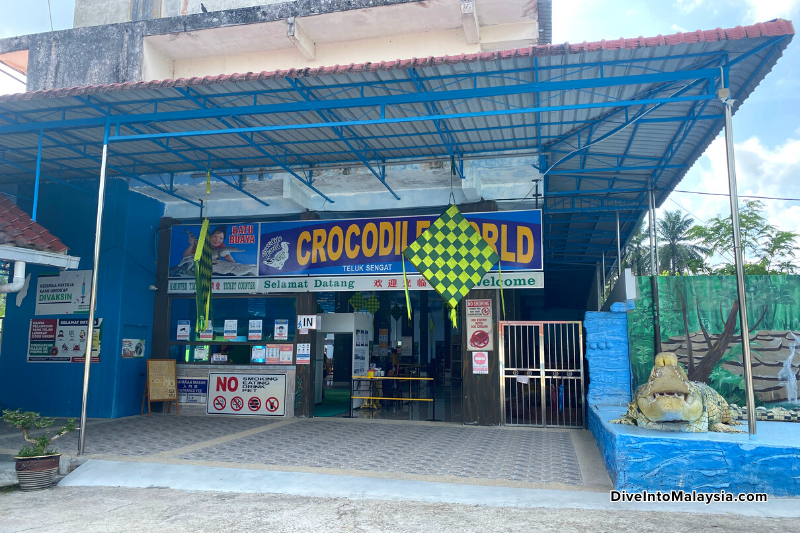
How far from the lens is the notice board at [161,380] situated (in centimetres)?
1255

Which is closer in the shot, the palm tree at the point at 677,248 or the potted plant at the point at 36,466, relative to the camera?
the potted plant at the point at 36,466

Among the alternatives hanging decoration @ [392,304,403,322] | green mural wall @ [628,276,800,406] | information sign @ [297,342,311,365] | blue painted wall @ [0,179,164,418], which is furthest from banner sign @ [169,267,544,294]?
hanging decoration @ [392,304,403,322]

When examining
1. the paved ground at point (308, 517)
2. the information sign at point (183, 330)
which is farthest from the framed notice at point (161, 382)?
the paved ground at point (308, 517)

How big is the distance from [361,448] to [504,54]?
6.03 meters

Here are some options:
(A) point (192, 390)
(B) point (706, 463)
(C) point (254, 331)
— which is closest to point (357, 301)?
(C) point (254, 331)

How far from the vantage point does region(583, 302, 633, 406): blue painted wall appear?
1055cm

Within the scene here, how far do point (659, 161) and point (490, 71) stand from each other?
4779mm

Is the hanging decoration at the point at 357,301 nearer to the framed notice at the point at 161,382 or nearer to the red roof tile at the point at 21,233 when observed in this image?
the framed notice at the point at 161,382

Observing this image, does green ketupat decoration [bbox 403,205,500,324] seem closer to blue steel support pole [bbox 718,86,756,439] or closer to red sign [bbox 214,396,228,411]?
blue steel support pole [bbox 718,86,756,439]

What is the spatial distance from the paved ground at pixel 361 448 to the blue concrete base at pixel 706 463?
1.65 ft

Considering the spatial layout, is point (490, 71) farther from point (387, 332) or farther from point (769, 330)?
point (387, 332)

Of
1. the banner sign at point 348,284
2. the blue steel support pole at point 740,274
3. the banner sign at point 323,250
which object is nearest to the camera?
the blue steel support pole at point 740,274

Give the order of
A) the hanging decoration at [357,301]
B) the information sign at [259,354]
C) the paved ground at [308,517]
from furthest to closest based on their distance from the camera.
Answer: the hanging decoration at [357,301] < the information sign at [259,354] < the paved ground at [308,517]

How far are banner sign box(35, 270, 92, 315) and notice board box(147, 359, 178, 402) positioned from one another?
1961mm
